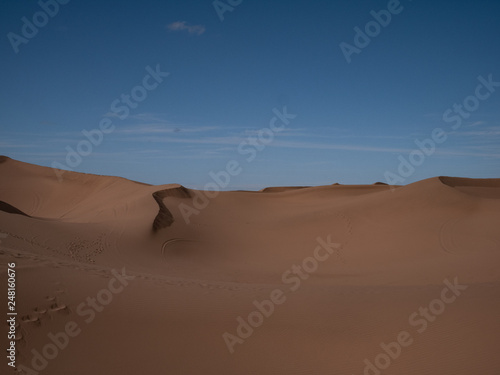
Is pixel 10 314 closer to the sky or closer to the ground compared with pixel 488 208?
closer to the ground

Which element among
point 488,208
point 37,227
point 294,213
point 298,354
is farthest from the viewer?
point 294,213

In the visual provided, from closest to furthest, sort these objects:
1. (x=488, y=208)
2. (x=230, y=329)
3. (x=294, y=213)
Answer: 1. (x=230, y=329)
2. (x=488, y=208)
3. (x=294, y=213)

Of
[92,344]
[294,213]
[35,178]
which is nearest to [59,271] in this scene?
[92,344]

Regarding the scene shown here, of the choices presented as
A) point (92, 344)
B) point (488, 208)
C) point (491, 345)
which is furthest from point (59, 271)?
point (488, 208)

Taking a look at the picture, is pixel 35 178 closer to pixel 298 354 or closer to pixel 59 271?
pixel 59 271

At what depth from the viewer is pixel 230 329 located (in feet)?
17.7

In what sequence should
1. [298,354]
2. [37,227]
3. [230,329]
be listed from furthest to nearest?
[37,227] < [230,329] < [298,354]

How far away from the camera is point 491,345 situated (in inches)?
192

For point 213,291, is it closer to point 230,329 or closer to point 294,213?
point 230,329

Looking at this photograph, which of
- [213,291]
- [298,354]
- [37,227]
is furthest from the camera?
[37,227]

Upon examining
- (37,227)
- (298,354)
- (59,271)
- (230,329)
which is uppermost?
(37,227)

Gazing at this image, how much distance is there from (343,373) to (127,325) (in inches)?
114

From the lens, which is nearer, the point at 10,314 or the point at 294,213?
the point at 10,314

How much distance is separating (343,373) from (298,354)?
602 mm
